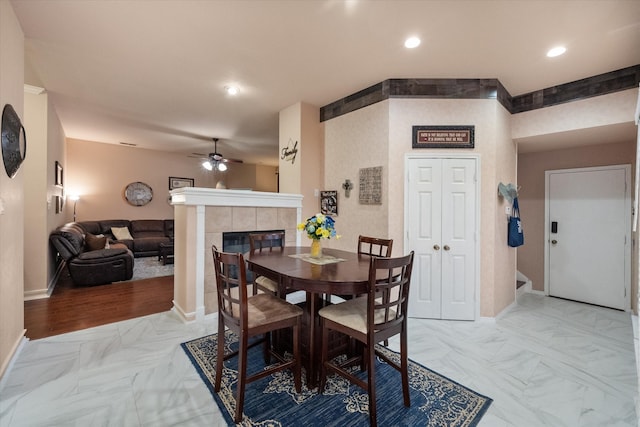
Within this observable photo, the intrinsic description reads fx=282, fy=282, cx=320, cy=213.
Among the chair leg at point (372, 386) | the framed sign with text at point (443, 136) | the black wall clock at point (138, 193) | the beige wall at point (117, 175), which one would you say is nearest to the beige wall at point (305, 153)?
the framed sign with text at point (443, 136)

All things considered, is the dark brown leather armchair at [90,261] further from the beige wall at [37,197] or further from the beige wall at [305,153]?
the beige wall at [305,153]

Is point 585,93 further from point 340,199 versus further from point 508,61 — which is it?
point 340,199

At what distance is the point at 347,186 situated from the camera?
149 inches

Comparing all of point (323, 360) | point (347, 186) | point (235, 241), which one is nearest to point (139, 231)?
point (235, 241)

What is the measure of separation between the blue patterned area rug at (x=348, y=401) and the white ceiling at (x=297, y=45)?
2812 millimetres

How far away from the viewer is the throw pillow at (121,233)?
6.51m

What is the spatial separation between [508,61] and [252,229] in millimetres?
3336

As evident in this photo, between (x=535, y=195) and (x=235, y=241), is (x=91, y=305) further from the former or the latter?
(x=535, y=195)

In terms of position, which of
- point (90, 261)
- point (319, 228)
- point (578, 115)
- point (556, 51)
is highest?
point (556, 51)

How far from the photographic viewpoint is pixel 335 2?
6.88 feet

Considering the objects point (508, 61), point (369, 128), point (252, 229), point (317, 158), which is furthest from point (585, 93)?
point (252, 229)

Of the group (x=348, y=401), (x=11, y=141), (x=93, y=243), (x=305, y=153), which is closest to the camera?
(x=348, y=401)

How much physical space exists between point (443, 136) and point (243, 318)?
2.88m

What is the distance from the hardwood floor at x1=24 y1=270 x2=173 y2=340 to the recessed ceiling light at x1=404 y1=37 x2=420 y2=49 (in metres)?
3.95
